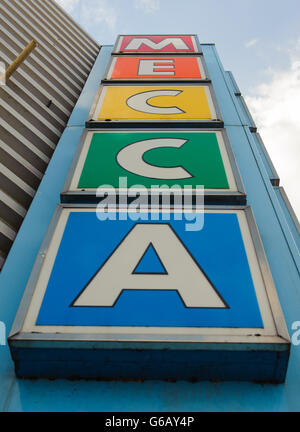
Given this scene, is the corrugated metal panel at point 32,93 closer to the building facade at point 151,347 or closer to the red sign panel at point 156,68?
the building facade at point 151,347

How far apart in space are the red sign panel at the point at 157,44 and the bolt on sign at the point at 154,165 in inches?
145

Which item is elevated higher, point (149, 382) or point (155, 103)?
point (155, 103)

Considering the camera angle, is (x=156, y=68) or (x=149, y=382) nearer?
(x=149, y=382)

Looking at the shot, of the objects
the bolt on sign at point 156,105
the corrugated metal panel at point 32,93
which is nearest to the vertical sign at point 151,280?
the bolt on sign at point 156,105

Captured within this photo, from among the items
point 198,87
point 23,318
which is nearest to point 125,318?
point 23,318

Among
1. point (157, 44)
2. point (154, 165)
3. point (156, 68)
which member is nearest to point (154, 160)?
point (154, 165)

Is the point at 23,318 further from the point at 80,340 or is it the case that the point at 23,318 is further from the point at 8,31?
the point at 8,31

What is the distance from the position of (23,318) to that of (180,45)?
21.6ft

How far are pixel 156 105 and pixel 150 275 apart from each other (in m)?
2.81

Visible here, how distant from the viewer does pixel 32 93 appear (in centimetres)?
459

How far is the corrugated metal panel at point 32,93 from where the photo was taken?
3.25 meters

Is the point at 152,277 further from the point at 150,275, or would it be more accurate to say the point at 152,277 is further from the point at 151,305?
the point at 151,305

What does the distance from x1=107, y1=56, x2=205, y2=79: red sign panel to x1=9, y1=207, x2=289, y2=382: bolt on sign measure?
3.46 metres

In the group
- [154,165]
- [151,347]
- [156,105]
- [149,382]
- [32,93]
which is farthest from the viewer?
[32,93]
